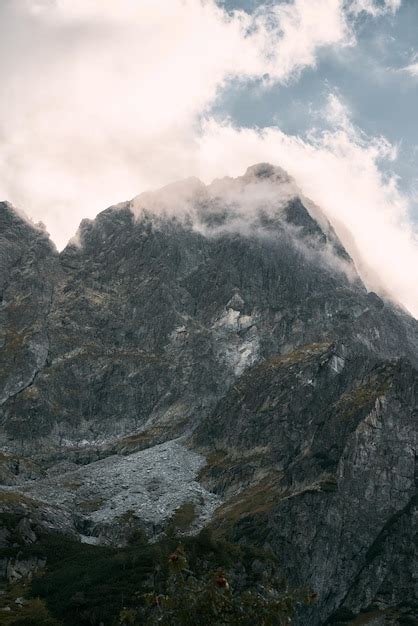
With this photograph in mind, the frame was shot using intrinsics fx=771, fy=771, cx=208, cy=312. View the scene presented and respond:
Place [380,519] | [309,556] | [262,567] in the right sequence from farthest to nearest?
[380,519] → [309,556] → [262,567]

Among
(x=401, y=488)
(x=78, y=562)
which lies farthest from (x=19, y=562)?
(x=401, y=488)

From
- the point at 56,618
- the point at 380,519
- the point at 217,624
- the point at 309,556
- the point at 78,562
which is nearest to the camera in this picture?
the point at 217,624

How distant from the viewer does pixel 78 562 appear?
144 metres

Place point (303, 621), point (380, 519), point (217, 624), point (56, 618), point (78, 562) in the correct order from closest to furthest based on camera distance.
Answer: point (217, 624)
point (56, 618)
point (78, 562)
point (303, 621)
point (380, 519)

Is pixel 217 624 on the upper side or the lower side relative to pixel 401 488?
lower

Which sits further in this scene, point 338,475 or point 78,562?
point 338,475

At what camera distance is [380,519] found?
186250 mm

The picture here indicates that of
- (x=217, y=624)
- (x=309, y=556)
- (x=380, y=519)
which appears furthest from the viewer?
(x=380, y=519)

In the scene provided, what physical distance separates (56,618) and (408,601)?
8359cm

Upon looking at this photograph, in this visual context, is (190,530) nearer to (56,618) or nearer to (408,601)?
(408,601)

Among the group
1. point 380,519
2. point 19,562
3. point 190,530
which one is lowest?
point 19,562

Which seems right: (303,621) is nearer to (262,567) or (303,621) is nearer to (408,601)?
(408,601)

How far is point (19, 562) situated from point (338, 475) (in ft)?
271

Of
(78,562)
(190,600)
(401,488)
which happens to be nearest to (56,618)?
(78,562)
